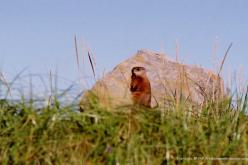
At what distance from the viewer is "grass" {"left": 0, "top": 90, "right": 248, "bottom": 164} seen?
149 inches

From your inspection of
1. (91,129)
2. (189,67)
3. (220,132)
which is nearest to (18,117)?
(91,129)

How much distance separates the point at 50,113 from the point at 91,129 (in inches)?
11.8

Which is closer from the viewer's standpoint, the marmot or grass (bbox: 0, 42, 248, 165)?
grass (bbox: 0, 42, 248, 165)

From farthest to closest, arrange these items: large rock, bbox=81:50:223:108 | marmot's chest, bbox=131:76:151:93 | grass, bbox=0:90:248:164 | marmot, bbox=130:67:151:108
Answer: large rock, bbox=81:50:223:108 → marmot's chest, bbox=131:76:151:93 → marmot, bbox=130:67:151:108 → grass, bbox=0:90:248:164

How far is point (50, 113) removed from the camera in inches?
159

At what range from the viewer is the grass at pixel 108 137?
149 inches

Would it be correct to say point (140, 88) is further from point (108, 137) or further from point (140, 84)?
point (108, 137)

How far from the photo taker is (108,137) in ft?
12.8

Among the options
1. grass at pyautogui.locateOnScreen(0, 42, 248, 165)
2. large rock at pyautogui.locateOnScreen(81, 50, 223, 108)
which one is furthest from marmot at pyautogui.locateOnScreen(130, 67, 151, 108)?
grass at pyautogui.locateOnScreen(0, 42, 248, 165)

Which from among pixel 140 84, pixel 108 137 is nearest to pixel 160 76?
pixel 140 84

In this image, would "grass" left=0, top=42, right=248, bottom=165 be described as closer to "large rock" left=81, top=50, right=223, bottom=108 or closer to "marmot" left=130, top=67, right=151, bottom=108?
"marmot" left=130, top=67, right=151, bottom=108

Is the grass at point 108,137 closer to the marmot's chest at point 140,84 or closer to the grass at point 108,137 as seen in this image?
the grass at point 108,137

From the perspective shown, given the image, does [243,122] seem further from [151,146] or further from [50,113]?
[50,113]

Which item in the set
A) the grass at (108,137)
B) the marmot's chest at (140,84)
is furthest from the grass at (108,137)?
the marmot's chest at (140,84)
